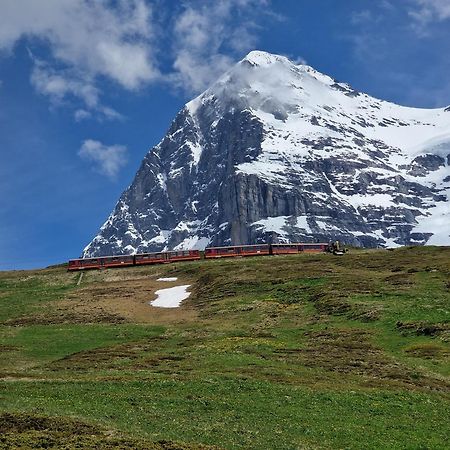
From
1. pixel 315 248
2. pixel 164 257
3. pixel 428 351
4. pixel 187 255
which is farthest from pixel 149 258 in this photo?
pixel 428 351

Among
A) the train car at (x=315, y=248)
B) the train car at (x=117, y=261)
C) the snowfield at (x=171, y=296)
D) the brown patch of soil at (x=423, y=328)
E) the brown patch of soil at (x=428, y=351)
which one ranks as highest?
the train car at (x=117, y=261)

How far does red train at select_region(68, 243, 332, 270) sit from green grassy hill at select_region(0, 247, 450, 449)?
1096 inches

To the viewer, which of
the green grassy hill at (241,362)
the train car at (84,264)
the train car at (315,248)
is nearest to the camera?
the green grassy hill at (241,362)

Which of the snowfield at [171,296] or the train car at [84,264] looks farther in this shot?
the train car at [84,264]

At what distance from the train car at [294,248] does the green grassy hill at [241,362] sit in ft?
113

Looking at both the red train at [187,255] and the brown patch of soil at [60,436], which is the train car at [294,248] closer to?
the red train at [187,255]

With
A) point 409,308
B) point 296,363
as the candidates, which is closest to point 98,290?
point 409,308

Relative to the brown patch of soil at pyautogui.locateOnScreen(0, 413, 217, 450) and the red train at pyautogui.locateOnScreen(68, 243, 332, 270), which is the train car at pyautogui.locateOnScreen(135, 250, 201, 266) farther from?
the brown patch of soil at pyautogui.locateOnScreen(0, 413, 217, 450)

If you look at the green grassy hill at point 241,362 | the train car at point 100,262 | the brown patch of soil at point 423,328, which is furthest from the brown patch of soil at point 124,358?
the train car at point 100,262

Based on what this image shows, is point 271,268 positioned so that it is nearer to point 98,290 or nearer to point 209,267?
point 209,267

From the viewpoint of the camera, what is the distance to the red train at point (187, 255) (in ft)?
451

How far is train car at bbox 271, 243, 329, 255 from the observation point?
472ft

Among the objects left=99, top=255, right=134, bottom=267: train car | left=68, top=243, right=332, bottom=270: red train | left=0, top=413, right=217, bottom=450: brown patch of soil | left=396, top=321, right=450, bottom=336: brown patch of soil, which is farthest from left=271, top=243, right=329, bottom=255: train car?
left=0, top=413, right=217, bottom=450: brown patch of soil

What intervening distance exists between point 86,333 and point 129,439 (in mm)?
45152
